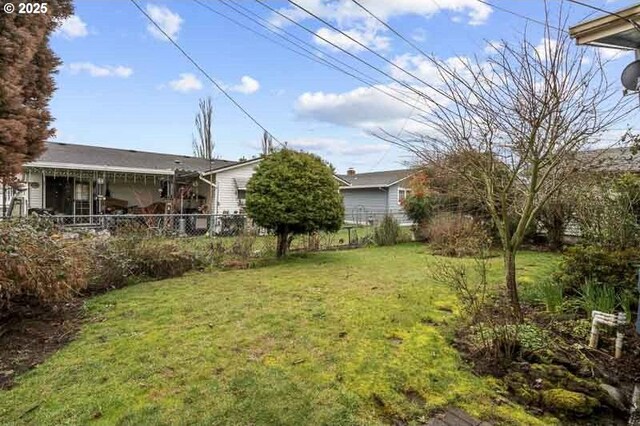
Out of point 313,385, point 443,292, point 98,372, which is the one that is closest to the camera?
point 313,385

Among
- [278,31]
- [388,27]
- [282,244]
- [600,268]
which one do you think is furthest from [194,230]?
[600,268]

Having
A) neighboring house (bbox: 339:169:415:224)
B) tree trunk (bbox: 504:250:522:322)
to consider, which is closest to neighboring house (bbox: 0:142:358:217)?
neighboring house (bbox: 339:169:415:224)

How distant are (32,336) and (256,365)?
2.56 metres

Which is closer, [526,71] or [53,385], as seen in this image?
[53,385]

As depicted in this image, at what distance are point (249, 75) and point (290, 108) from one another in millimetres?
3747

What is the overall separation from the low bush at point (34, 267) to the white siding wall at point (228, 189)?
11719 mm

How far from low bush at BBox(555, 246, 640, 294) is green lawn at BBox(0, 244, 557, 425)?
1652mm

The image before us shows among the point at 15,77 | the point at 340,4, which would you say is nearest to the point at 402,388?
the point at 15,77

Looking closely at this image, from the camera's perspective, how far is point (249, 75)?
12508mm

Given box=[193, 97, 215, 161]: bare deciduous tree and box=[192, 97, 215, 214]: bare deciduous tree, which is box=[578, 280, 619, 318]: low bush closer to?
box=[192, 97, 215, 214]: bare deciduous tree

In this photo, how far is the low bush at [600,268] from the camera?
456cm

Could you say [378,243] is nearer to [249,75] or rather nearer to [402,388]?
[249,75]

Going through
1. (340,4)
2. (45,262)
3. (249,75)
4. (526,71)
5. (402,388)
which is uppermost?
(249,75)

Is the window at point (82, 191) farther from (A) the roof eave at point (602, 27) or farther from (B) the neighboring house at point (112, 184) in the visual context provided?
(A) the roof eave at point (602, 27)
